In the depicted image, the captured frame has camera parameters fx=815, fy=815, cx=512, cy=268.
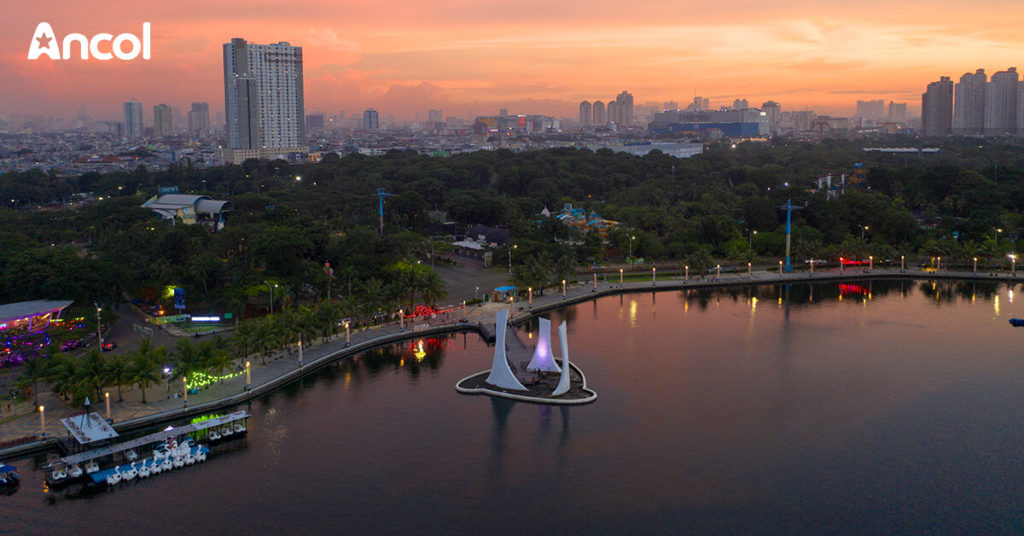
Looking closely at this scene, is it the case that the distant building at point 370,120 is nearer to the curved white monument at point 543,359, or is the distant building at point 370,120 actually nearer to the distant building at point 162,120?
the distant building at point 162,120

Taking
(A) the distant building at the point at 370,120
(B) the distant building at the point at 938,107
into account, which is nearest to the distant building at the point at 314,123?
(A) the distant building at the point at 370,120

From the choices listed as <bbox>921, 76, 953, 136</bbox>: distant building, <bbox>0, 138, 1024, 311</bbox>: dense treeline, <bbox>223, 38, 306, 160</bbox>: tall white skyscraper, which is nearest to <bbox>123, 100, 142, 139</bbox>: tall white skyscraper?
<bbox>223, 38, 306, 160</bbox>: tall white skyscraper

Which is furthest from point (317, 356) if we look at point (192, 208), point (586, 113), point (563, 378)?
point (586, 113)

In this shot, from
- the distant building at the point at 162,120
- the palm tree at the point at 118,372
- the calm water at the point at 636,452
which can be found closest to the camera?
the calm water at the point at 636,452

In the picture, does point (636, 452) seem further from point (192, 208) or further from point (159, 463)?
point (192, 208)

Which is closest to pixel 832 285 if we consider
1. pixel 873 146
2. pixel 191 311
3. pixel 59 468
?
pixel 191 311

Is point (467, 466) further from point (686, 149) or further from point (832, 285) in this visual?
point (686, 149)
